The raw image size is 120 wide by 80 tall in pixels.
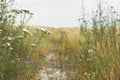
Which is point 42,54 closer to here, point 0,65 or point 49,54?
point 49,54

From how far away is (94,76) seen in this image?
5555 mm

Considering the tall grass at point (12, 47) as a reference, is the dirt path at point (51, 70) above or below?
below

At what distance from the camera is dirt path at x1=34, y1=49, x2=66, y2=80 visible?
769 cm

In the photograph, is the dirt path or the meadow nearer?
the meadow

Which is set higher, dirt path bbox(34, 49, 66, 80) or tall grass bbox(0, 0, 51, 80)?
tall grass bbox(0, 0, 51, 80)

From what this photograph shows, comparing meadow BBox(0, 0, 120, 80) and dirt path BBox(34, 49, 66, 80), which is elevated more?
meadow BBox(0, 0, 120, 80)

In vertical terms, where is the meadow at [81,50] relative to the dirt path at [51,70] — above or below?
above

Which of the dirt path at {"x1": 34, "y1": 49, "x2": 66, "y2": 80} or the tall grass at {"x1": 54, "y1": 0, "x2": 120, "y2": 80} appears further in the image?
the dirt path at {"x1": 34, "y1": 49, "x2": 66, "y2": 80}

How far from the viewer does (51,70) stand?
8.45 metres

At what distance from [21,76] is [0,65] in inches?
25.0

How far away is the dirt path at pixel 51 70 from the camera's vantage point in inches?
303

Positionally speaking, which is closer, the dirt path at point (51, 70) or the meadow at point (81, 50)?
the meadow at point (81, 50)

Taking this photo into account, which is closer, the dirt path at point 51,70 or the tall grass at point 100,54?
the tall grass at point 100,54

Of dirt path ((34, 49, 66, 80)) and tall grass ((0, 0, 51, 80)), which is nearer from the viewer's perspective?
tall grass ((0, 0, 51, 80))
